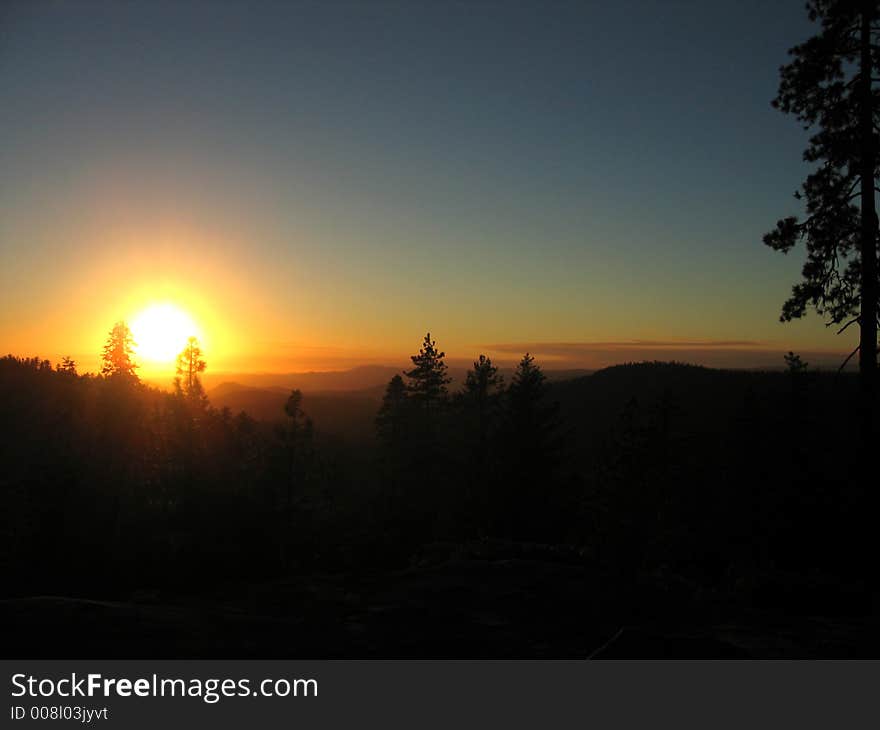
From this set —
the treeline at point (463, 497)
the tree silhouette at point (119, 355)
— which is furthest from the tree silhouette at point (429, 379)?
the tree silhouette at point (119, 355)

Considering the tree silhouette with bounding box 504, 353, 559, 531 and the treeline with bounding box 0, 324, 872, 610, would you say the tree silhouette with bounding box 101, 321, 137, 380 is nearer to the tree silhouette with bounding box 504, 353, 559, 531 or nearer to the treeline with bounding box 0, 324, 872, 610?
the treeline with bounding box 0, 324, 872, 610

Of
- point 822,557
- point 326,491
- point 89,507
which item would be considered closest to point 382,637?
point 822,557

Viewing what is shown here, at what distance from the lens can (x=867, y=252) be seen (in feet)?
44.5

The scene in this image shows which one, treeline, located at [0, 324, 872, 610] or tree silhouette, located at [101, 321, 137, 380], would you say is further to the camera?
tree silhouette, located at [101, 321, 137, 380]

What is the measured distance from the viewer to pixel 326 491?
82.3 m

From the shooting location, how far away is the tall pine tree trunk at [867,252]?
13.5 m

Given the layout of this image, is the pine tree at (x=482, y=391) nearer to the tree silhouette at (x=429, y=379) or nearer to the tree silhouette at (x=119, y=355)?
the tree silhouette at (x=429, y=379)

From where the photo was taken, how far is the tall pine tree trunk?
1352 centimetres

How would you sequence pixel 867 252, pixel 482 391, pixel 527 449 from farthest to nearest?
pixel 482 391
pixel 527 449
pixel 867 252

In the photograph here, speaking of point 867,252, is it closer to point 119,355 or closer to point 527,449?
point 527,449

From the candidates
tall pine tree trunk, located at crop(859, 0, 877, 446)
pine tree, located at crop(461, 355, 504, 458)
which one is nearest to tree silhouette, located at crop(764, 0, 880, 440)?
tall pine tree trunk, located at crop(859, 0, 877, 446)

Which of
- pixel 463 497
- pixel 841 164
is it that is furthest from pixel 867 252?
pixel 463 497
